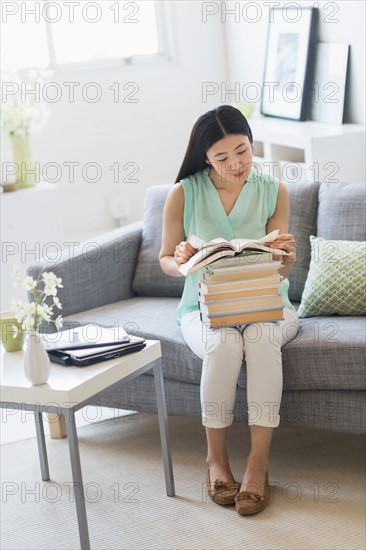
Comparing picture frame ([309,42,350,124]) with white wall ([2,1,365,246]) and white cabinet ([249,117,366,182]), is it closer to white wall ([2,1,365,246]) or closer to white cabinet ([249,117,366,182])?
white cabinet ([249,117,366,182])

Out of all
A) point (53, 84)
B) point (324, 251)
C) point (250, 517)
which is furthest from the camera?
point (53, 84)

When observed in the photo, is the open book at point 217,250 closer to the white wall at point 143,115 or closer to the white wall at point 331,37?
the white wall at point 331,37

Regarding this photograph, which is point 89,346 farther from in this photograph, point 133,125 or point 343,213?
point 133,125

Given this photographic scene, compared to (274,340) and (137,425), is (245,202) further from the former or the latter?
(137,425)

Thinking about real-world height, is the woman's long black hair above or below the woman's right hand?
above

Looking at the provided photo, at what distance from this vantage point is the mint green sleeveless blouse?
2.78m

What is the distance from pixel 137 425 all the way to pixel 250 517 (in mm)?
780

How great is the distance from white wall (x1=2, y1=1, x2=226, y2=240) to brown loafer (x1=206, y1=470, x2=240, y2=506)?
282cm

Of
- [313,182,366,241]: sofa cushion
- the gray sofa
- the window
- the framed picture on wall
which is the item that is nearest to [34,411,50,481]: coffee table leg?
the gray sofa

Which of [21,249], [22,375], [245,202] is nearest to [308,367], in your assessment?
[245,202]

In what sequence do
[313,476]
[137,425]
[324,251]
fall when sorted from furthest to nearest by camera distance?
1. [137,425]
2. [324,251]
3. [313,476]

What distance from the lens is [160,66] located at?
511cm

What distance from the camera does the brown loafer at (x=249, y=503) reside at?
2.43m

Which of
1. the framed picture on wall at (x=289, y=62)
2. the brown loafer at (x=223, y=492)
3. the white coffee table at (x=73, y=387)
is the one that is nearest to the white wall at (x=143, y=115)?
the framed picture on wall at (x=289, y=62)
